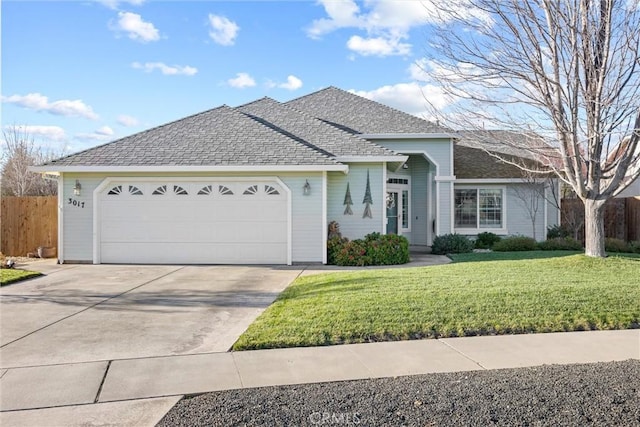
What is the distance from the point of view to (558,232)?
63.2ft

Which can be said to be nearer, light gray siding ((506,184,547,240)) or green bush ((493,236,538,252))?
green bush ((493,236,538,252))

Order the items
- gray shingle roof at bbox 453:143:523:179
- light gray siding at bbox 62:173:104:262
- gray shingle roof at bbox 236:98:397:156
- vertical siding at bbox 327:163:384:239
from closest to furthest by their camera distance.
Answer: light gray siding at bbox 62:173:104:262 → vertical siding at bbox 327:163:384:239 → gray shingle roof at bbox 236:98:397:156 → gray shingle roof at bbox 453:143:523:179

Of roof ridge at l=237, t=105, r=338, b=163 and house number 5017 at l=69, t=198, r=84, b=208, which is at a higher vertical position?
roof ridge at l=237, t=105, r=338, b=163

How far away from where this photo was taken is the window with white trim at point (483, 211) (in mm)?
20000

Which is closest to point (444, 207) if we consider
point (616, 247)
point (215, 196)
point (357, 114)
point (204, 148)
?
point (357, 114)

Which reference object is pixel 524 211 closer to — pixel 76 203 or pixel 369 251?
pixel 369 251

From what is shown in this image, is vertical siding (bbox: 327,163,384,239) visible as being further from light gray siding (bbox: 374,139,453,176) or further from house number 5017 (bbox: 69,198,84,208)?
house number 5017 (bbox: 69,198,84,208)

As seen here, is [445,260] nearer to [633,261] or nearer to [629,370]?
[633,261]

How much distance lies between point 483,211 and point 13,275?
1658 cm

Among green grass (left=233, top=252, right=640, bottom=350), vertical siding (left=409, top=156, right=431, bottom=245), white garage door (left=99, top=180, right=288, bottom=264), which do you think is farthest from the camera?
vertical siding (left=409, top=156, right=431, bottom=245)

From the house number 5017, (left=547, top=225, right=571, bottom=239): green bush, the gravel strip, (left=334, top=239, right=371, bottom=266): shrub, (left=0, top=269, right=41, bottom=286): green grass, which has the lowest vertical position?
the gravel strip

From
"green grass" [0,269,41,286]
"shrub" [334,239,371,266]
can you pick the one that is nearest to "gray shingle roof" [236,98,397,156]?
"shrub" [334,239,371,266]

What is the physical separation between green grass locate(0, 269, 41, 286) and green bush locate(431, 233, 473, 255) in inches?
484

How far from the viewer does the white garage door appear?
14.0m
